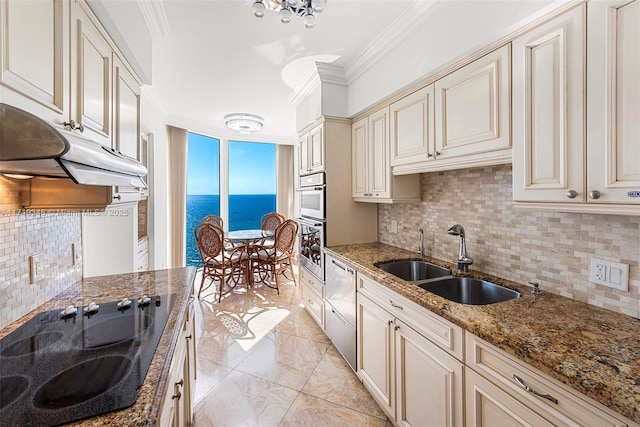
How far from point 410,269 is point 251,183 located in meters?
4.69

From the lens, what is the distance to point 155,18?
1921 millimetres

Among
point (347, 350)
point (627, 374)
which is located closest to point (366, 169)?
point (347, 350)

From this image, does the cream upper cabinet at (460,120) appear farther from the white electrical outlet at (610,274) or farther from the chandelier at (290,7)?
the chandelier at (290,7)

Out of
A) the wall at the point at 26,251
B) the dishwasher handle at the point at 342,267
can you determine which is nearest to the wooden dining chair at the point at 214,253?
the dishwasher handle at the point at 342,267

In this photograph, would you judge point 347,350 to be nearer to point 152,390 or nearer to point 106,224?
point 152,390

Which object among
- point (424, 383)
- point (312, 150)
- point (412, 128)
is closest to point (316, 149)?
A: point (312, 150)

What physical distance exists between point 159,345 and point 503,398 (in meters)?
1.26

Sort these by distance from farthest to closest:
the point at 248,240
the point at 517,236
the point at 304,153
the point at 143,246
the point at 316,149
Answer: the point at 248,240, the point at 143,246, the point at 304,153, the point at 316,149, the point at 517,236

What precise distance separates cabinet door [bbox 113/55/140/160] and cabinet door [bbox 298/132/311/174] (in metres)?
1.67

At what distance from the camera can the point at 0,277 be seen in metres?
1.09

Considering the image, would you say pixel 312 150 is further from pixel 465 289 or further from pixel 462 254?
pixel 465 289

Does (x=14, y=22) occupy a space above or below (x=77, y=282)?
above

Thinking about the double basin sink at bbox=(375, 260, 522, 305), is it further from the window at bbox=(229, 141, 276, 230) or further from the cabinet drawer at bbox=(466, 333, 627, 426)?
the window at bbox=(229, 141, 276, 230)

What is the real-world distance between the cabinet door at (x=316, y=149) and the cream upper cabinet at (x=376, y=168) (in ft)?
1.04
